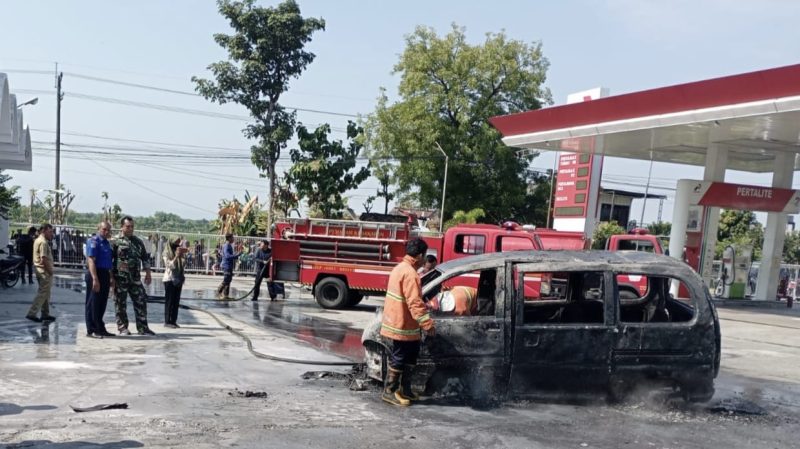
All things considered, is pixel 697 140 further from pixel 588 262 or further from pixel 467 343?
pixel 467 343

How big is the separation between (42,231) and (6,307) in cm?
274

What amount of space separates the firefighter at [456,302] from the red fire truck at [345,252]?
317 inches

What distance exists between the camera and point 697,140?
874 inches

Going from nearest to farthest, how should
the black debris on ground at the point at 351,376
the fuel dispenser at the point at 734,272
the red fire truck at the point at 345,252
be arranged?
the black debris on ground at the point at 351,376, the red fire truck at the point at 345,252, the fuel dispenser at the point at 734,272

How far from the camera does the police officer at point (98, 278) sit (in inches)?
Answer: 389

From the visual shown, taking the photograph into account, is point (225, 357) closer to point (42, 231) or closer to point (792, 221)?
point (42, 231)

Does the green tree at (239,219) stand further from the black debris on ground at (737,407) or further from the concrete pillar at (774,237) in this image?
the black debris on ground at (737,407)

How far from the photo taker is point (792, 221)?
100 feet

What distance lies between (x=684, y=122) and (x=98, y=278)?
48.6ft

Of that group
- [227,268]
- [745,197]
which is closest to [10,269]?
[227,268]

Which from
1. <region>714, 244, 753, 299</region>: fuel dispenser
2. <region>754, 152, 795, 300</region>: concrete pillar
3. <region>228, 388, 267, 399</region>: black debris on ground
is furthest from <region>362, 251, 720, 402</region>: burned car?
<region>714, 244, 753, 299</region>: fuel dispenser

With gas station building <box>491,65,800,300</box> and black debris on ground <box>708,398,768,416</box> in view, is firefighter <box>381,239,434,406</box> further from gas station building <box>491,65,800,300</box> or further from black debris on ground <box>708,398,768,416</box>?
gas station building <box>491,65,800,300</box>

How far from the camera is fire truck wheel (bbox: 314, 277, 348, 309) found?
16422 millimetres

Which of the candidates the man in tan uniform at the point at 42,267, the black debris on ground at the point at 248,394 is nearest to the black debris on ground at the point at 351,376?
the black debris on ground at the point at 248,394
